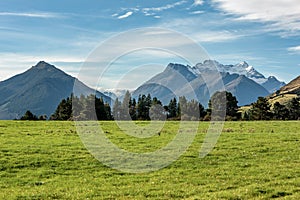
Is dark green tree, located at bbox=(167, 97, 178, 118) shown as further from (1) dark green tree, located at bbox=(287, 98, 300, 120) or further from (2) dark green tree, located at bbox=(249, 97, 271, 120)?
(1) dark green tree, located at bbox=(287, 98, 300, 120)

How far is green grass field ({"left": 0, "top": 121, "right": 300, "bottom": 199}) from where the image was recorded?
17688mm

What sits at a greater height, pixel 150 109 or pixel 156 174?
pixel 150 109

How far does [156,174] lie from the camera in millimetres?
22547

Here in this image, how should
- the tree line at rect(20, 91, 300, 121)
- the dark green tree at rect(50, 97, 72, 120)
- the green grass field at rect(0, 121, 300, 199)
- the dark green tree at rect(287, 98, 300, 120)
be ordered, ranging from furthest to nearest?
the dark green tree at rect(50, 97, 72, 120) < the dark green tree at rect(287, 98, 300, 120) < the tree line at rect(20, 91, 300, 121) < the green grass field at rect(0, 121, 300, 199)

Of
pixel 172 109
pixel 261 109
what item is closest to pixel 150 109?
pixel 172 109

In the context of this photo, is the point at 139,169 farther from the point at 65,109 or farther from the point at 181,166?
the point at 65,109

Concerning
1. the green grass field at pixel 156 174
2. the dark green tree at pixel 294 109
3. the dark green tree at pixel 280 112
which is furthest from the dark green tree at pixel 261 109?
the green grass field at pixel 156 174

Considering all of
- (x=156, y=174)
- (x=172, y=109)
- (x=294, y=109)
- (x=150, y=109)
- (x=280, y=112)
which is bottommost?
(x=156, y=174)

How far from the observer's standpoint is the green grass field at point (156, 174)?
17.7 meters

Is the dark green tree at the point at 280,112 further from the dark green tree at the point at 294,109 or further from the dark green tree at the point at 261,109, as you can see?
the dark green tree at the point at 261,109

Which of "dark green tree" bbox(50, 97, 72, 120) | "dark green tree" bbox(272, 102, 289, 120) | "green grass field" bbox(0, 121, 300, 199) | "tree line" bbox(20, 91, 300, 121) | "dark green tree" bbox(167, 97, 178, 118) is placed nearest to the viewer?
"green grass field" bbox(0, 121, 300, 199)

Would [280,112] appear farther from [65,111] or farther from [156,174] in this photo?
[156,174]

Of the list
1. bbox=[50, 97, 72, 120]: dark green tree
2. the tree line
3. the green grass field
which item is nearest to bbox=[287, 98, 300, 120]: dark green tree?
the tree line

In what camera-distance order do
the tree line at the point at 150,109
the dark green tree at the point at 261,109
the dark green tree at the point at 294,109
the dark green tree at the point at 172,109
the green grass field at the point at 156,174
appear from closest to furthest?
the green grass field at the point at 156,174
the tree line at the point at 150,109
the dark green tree at the point at 261,109
the dark green tree at the point at 294,109
the dark green tree at the point at 172,109
